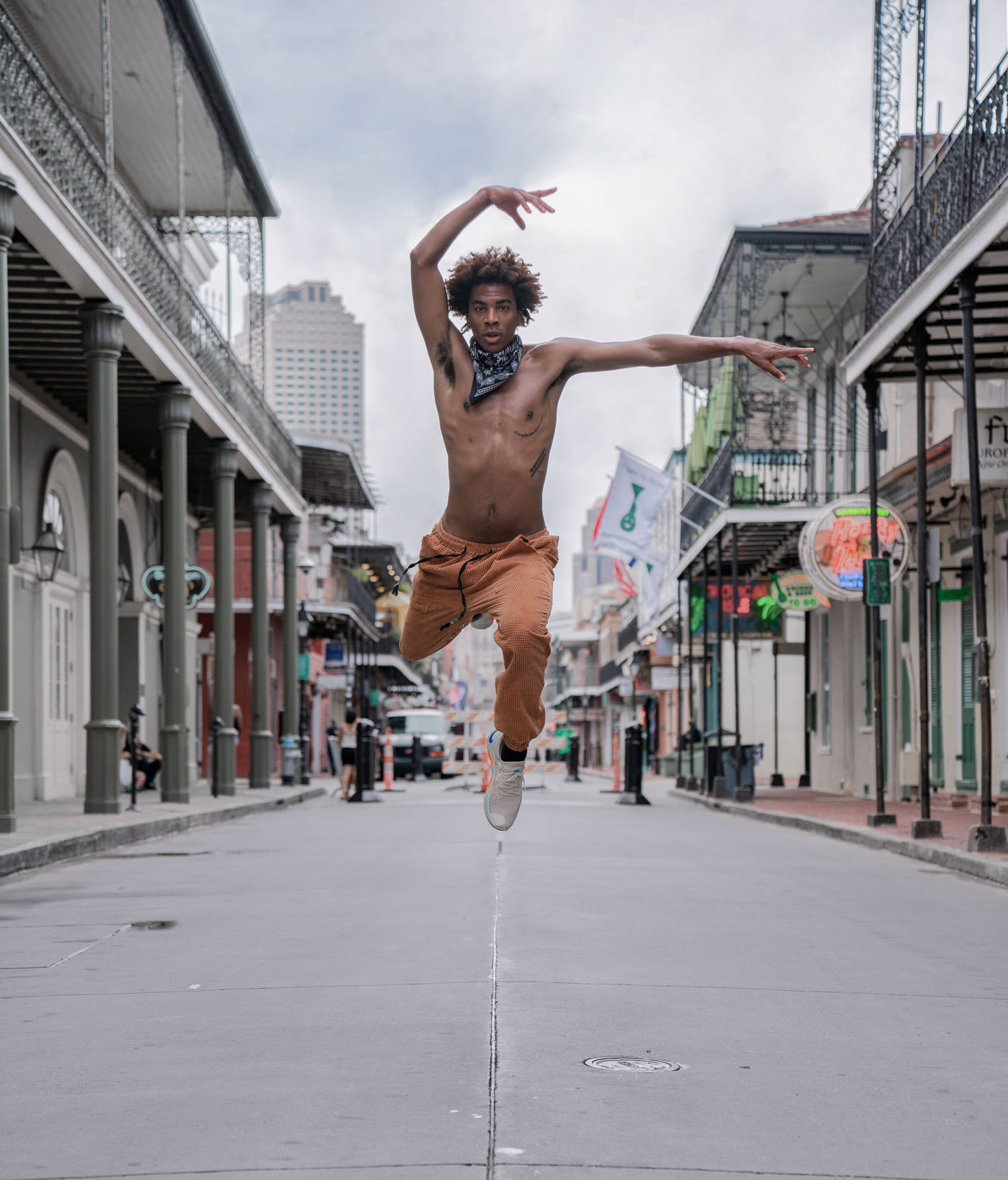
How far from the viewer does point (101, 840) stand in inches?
557

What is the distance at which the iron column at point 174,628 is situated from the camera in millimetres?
20844

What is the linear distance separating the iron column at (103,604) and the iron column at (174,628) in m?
3.51

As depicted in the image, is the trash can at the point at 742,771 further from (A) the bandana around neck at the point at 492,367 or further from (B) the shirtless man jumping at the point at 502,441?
(A) the bandana around neck at the point at 492,367

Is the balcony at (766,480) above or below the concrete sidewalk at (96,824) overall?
above

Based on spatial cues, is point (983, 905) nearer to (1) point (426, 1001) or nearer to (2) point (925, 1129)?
(1) point (426, 1001)

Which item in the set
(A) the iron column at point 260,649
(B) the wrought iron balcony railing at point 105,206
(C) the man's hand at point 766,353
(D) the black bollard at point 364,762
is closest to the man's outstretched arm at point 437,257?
(C) the man's hand at point 766,353

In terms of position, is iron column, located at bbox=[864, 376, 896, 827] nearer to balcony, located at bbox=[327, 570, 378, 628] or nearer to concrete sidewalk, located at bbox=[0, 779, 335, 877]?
concrete sidewalk, located at bbox=[0, 779, 335, 877]

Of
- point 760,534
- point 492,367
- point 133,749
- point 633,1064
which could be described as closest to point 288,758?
point 760,534

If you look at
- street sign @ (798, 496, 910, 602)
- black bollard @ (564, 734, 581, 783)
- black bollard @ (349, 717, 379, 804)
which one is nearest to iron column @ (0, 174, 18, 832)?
street sign @ (798, 496, 910, 602)

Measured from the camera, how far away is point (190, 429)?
2550cm

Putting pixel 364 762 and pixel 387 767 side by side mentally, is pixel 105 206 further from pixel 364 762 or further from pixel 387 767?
pixel 387 767

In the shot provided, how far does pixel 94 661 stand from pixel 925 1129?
553 inches

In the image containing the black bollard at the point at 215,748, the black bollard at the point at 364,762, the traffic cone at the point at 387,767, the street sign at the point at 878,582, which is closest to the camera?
the street sign at the point at 878,582

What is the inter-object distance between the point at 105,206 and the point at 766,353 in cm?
1374
